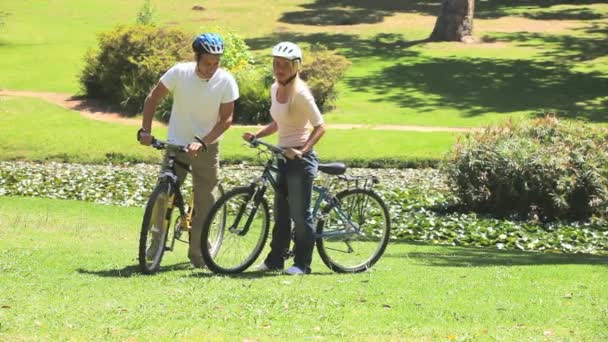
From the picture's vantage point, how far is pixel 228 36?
1089 inches

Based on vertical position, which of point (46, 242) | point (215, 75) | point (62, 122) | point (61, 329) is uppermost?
point (215, 75)

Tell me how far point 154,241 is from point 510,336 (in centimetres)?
349

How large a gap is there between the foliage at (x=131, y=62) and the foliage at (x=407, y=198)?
19.5ft

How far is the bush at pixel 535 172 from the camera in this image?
53.8 feet

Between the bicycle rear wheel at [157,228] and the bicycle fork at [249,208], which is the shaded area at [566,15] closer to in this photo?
the bicycle fork at [249,208]

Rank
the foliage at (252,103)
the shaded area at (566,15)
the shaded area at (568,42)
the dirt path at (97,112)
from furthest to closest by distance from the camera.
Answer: the shaded area at (566,15), the shaded area at (568,42), the foliage at (252,103), the dirt path at (97,112)

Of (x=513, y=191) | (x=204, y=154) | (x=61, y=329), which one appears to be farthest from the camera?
(x=513, y=191)

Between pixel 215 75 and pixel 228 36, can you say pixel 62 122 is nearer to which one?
pixel 228 36

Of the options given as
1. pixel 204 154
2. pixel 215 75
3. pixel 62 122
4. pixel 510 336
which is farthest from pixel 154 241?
pixel 62 122

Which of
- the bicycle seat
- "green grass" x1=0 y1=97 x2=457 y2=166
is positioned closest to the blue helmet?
the bicycle seat

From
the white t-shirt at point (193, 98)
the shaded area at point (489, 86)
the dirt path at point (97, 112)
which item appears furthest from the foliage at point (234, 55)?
the white t-shirt at point (193, 98)

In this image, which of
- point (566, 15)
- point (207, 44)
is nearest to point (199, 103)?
point (207, 44)

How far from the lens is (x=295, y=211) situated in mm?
9344

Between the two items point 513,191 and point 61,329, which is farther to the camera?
point 513,191
